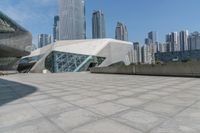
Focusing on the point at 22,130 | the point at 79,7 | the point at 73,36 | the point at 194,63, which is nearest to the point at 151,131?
the point at 22,130

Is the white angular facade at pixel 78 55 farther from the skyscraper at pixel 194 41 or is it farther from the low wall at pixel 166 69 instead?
the skyscraper at pixel 194 41

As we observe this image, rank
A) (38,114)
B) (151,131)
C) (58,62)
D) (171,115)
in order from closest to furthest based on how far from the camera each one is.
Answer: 1. (151,131)
2. (171,115)
3. (38,114)
4. (58,62)

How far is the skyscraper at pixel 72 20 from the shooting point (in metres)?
132

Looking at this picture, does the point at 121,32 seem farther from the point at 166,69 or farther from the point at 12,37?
the point at 12,37

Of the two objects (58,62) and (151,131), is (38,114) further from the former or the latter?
(58,62)

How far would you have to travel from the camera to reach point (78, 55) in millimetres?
52562

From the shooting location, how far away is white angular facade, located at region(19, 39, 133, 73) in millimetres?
50250

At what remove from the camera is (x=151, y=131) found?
337cm

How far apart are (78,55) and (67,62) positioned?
4.02 m

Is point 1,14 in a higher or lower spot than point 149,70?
higher

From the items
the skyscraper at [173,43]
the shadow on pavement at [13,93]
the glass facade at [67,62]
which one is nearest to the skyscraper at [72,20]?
the skyscraper at [173,43]

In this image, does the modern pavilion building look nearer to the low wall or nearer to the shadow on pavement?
the shadow on pavement

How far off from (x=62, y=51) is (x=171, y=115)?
48.4 metres

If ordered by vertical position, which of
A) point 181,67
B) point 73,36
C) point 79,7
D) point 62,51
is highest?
point 79,7
